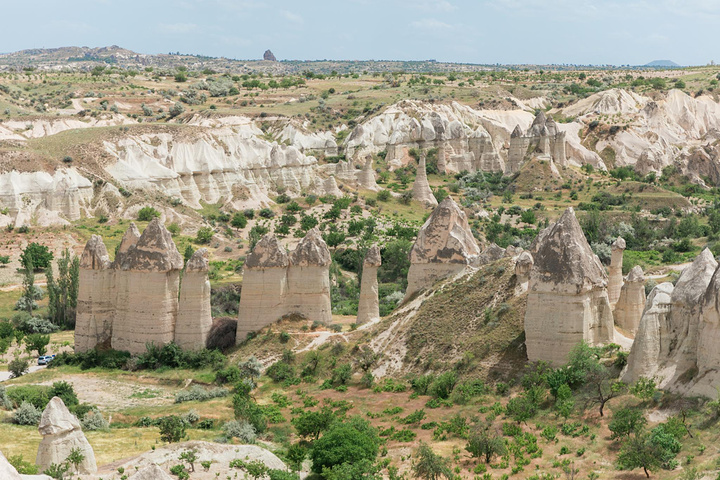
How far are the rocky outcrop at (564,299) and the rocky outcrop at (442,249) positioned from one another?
881 cm

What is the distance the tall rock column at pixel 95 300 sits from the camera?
39.3m

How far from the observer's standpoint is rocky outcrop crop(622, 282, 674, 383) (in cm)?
2544

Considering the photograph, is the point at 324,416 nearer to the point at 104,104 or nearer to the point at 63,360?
the point at 63,360

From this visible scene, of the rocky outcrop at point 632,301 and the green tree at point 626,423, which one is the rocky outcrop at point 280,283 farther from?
the green tree at point 626,423

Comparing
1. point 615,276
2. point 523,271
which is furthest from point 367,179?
point 523,271

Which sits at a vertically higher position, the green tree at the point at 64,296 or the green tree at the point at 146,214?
the green tree at the point at 146,214

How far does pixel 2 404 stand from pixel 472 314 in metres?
17.2

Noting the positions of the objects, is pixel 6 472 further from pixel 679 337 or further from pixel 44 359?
pixel 44 359

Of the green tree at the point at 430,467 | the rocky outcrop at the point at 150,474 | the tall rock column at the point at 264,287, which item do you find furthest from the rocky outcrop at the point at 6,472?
the tall rock column at the point at 264,287

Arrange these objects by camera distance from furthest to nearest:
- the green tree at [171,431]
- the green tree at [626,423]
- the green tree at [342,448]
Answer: the green tree at [171,431] → the green tree at [342,448] → the green tree at [626,423]

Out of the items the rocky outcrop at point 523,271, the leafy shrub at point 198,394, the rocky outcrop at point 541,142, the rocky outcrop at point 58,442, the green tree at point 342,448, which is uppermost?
the rocky outcrop at point 541,142

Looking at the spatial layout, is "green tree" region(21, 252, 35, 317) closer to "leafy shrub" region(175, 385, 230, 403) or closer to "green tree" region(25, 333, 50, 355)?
"green tree" region(25, 333, 50, 355)

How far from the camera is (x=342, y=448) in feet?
80.3

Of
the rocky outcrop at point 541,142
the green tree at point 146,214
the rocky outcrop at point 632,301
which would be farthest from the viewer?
the rocky outcrop at point 541,142
